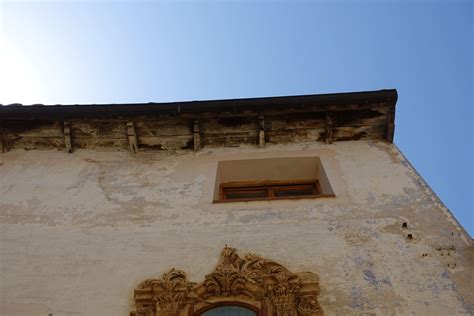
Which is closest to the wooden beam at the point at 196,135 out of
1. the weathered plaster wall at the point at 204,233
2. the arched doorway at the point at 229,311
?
the weathered plaster wall at the point at 204,233

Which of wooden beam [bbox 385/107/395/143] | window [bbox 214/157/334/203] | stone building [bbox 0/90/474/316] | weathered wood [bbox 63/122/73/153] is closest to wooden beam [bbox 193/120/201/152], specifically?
stone building [bbox 0/90/474/316]

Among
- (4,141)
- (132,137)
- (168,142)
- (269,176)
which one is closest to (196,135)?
(168,142)

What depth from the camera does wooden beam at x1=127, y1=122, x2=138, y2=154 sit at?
912 centimetres

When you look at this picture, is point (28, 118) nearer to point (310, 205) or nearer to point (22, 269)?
point (22, 269)

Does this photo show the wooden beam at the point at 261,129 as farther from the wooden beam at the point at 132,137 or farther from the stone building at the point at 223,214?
the wooden beam at the point at 132,137

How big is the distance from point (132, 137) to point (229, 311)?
14.8 feet

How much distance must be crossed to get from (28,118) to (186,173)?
3132mm

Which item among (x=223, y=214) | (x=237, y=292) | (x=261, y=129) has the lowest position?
(x=237, y=292)

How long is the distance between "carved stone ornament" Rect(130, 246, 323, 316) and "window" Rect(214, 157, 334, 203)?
281cm

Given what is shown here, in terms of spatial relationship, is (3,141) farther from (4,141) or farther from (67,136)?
(67,136)

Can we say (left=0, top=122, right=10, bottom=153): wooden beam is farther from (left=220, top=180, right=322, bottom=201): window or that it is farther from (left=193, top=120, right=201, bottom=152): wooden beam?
(left=220, top=180, right=322, bottom=201): window

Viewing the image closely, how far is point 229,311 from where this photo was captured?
17.9 feet

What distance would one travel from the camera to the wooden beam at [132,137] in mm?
9125

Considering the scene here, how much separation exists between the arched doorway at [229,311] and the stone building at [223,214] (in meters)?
0.02
